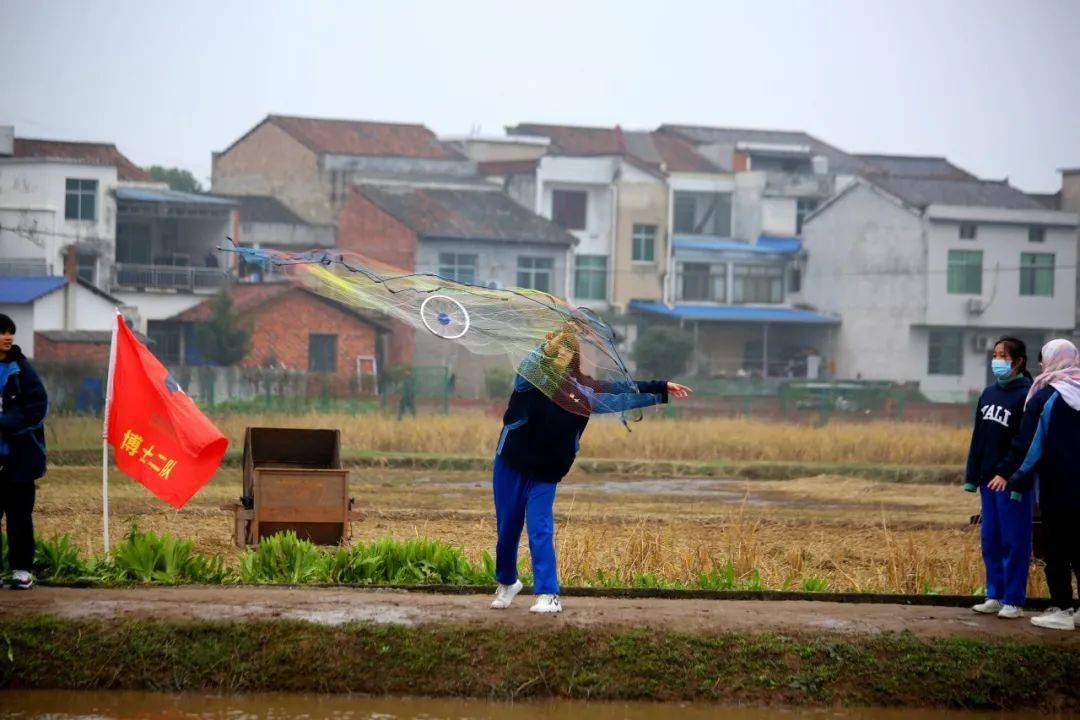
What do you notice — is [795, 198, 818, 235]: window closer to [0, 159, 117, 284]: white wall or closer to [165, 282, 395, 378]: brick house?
[165, 282, 395, 378]: brick house

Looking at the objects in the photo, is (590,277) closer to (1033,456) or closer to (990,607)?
(990,607)

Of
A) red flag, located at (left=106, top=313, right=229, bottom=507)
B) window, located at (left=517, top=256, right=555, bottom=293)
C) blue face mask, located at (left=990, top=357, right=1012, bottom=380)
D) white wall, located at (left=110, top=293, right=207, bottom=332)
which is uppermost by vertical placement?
window, located at (left=517, top=256, right=555, bottom=293)

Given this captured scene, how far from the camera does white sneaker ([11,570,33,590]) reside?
9812mm

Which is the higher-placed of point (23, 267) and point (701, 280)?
point (701, 280)

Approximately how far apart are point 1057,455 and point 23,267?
47.2m

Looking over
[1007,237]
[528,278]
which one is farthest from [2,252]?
[1007,237]

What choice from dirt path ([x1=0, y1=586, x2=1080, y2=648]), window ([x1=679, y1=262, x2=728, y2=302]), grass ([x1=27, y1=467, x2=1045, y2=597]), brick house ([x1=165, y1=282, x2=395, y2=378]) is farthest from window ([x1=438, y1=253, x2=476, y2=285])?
dirt path ([x1=0, y1=586, x2=1080, y2=648])

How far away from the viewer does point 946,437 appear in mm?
33812

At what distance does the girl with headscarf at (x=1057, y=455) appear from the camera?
9516 mm

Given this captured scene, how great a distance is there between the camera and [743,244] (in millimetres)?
64812

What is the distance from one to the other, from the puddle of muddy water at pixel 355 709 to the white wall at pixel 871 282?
174 ft

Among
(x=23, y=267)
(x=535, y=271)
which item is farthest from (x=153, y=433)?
(x=535, y=271)

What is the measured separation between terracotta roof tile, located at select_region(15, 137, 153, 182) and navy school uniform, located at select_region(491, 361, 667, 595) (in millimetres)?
47605

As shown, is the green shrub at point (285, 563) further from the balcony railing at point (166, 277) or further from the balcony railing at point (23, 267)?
the balcony railing at point (23, 267)
